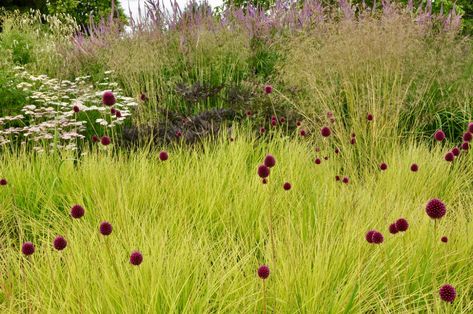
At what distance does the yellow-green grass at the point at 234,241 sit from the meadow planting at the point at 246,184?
2 cm

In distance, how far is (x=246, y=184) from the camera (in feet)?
10.9

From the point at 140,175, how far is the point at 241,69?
3.61 meters

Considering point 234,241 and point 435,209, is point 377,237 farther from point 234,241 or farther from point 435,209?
point 234,241

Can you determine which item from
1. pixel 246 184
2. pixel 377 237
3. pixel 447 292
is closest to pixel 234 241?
pixel 246 184

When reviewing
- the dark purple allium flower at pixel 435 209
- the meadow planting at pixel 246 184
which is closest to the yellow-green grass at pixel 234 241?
the meadow planting at pixel 246 184

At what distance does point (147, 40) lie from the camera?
6848 millimetres

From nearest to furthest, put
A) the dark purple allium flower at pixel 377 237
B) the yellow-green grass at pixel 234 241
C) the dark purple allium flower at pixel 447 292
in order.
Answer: the dark purple allium flower at pixel 447 292 → the dark purple allium flower at pixel 377 237 → the yellow-green grass at pixel 234 241

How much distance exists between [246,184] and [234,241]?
1.75 ft

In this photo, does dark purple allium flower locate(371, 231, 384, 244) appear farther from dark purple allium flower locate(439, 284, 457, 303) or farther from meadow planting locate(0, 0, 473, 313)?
dark purple allium flower locate(439, 284, 457, 303)

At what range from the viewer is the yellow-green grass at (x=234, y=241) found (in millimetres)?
2072

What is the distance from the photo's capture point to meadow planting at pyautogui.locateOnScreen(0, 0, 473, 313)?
2.12 meters

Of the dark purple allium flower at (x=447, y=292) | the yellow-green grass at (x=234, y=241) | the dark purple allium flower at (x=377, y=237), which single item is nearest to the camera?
the dark purple allium flower at (x=447, y=292)

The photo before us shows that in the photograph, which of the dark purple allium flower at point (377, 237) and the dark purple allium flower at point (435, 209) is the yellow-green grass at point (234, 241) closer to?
the dark purple allium flower at point (377, 237)

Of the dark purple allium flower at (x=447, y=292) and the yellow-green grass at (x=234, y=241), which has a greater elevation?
the dark purple allium flower at (x=447, y=292)
